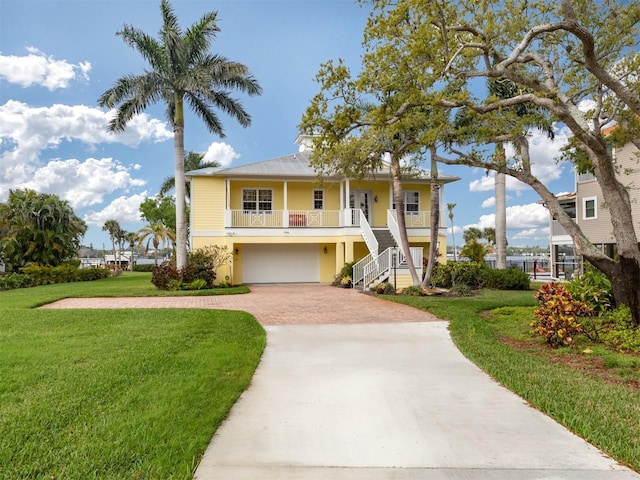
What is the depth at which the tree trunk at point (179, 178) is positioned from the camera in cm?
1850

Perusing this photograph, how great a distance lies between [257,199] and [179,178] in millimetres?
4382

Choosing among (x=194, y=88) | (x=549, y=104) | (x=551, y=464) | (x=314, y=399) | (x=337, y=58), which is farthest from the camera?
(x=194, y=88)

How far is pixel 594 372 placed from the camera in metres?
5.88

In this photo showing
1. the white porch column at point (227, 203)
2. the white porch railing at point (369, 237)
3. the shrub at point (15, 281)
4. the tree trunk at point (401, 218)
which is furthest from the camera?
the shrub at point (15, 281)

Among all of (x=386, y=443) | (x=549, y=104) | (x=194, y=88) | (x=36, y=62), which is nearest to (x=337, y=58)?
(x=549, y=104)

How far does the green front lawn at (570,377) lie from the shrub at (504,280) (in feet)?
30.6

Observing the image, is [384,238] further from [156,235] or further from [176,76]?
[156,235]

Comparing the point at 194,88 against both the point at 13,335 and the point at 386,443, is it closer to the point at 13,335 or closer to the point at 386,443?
the point at 13,335

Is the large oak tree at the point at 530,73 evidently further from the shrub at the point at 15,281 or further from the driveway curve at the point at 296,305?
the shrub at the point at 15,281

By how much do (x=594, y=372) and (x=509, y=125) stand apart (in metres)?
6.93

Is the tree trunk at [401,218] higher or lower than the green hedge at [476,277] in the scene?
higher

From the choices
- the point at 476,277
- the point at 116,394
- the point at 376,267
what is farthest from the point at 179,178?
the point at 116,394

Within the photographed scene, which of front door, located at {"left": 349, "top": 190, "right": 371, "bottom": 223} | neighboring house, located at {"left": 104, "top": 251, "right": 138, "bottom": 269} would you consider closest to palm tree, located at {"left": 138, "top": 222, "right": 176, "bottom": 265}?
neighboring house, located at {"left": 104, "top": 251, "right": 138, "bottom": 269}

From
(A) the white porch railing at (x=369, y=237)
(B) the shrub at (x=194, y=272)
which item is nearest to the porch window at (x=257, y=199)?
(B) the shrub at (x=194, y=272)
